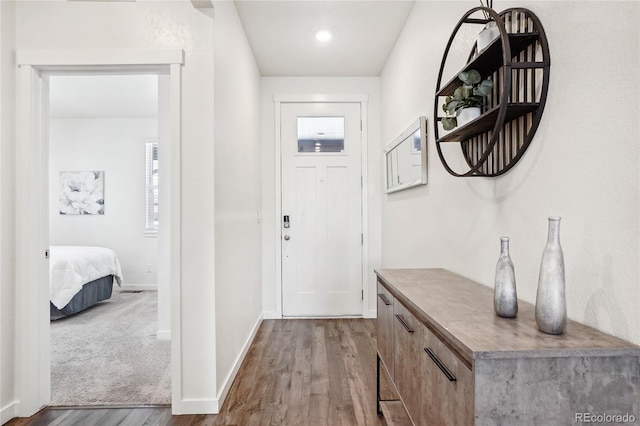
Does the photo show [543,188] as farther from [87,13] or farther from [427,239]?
[87,13]

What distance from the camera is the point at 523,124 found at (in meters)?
1.25

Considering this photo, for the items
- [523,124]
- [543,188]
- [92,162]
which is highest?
[92,162]

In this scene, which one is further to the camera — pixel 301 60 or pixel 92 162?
pixel 92 162

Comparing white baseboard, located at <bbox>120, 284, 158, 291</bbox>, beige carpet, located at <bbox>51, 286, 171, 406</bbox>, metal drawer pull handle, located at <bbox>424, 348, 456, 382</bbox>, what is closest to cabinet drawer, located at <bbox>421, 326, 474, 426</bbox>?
metal drawer pull handle, located at <bbox>424, 348, 456, 382</bbox>

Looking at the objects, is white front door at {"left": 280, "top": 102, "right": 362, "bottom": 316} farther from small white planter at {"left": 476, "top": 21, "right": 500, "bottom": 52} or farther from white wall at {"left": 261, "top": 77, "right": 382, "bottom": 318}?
small white planter at {"left": 476, "top": 21, "right": 500, "bottom": 52}

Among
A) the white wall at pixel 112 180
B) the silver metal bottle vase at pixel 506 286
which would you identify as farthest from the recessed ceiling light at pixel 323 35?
the white wall at pixel 112 180

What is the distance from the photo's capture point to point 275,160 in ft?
12.7

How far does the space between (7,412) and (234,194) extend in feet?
5.74

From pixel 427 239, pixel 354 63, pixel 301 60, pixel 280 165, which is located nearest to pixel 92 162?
pixel 280 165

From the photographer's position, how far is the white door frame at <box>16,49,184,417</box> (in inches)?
78.7

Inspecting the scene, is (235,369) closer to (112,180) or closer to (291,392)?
(291,392)

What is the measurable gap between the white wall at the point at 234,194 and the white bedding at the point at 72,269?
Answer: 81.5 inches

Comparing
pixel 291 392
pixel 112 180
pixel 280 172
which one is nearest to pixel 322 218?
pixel 280 172

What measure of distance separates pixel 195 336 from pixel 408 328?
4.14ft
